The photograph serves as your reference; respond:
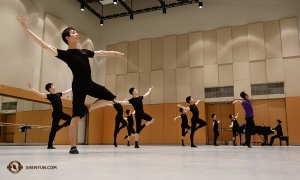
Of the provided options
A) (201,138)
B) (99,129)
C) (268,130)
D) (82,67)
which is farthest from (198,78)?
(82,67)

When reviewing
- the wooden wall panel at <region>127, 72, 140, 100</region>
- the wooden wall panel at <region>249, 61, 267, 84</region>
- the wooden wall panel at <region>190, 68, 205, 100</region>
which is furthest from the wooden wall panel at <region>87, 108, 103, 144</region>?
the wooden wall panel at <region>249, 61, 267, 84</region>

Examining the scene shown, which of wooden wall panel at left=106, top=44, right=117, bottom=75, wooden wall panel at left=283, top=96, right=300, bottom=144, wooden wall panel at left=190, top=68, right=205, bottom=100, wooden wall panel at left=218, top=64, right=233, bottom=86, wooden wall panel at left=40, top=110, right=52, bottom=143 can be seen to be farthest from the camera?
wooden wall panel at left=106, top=44, right=117, bottom=75

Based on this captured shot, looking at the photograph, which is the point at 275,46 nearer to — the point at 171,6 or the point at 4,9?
the point at 171,6

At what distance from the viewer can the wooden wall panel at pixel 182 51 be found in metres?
15.9

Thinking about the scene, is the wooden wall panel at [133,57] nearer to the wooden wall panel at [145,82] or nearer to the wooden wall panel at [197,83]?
the wooden wall panel at [145,82]

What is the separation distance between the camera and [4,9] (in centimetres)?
1114

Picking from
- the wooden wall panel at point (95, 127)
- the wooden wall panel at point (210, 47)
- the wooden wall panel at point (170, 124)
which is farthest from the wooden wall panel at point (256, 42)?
the wooden wall panel at point (95, 127)

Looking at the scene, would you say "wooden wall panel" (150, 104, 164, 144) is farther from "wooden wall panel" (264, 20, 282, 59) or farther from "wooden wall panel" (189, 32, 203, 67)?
"wooden wall panel" (264, 20, 282, 59)

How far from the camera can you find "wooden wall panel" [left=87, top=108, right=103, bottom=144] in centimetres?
1655

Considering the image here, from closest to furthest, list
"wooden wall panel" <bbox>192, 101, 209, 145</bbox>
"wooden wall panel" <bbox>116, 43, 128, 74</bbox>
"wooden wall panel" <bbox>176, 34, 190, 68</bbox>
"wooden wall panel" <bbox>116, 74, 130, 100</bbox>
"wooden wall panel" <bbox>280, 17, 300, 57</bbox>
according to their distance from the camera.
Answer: "wooden wall panel" <bbox>280, 17, 300, 57</bbox>
"wooden wall panel" <bbox>192, 101, 209, 145</bbox>
"wooden wall panel" <bbox>176, 34, 190, 68</bbox>
"wooden wall panel" <bbox>116, 74, 130, 100</bbox>
"wooden wall panel" <bbox>116, 43, 128, 74</bbox>

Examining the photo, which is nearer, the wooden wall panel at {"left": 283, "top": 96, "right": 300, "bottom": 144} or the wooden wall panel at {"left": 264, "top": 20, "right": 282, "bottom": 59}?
the wooden wall panel at {"left": 283, "top": 96, "right": 300, "bottom": 144}

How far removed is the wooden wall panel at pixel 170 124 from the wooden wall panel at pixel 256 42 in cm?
519

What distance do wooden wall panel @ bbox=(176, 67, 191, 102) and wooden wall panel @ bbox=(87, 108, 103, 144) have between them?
5.38m

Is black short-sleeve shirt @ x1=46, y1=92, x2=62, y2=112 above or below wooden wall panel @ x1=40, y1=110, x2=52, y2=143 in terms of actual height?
above
